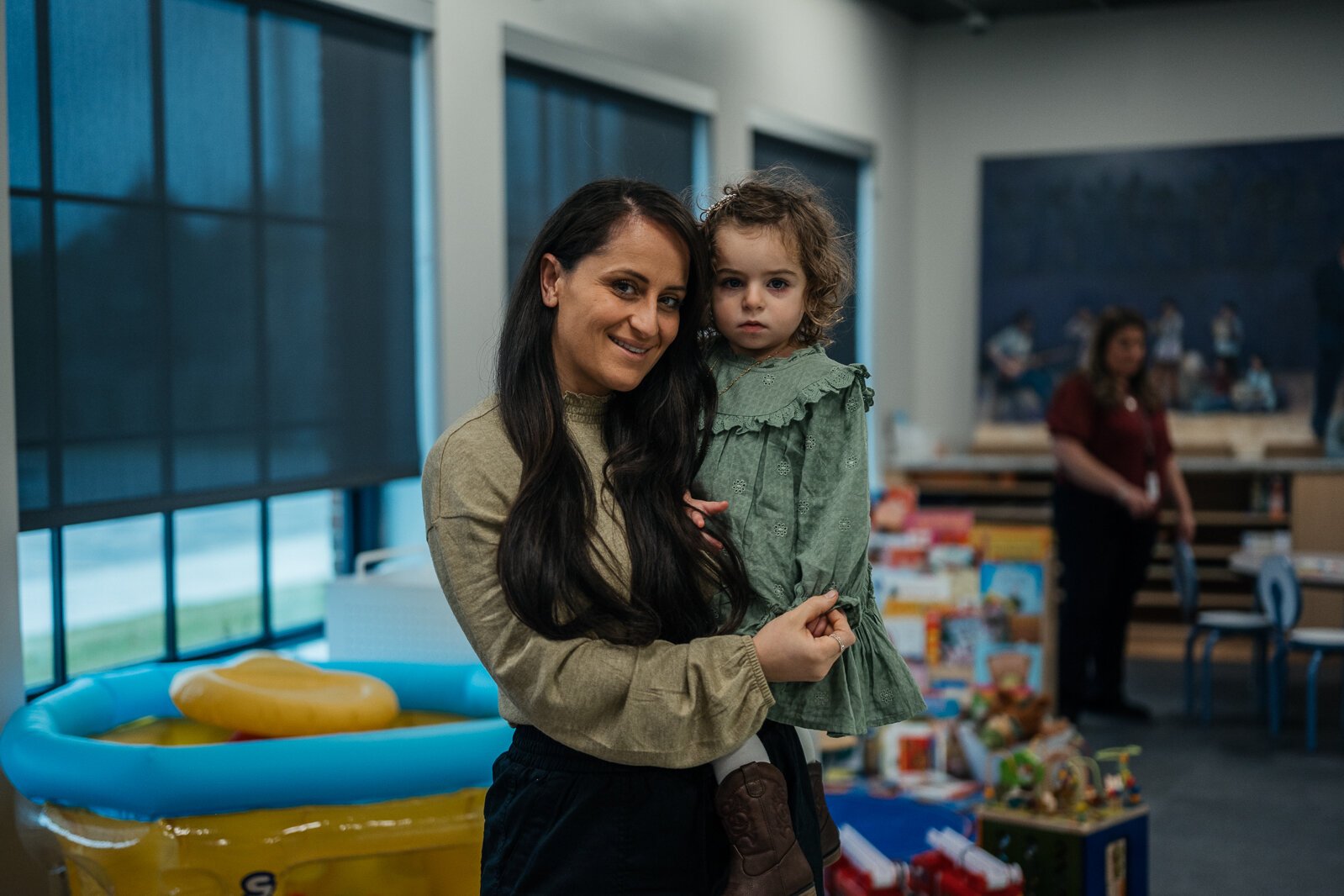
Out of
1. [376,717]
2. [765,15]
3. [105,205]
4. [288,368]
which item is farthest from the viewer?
[765,15]

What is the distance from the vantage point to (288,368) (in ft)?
12.9

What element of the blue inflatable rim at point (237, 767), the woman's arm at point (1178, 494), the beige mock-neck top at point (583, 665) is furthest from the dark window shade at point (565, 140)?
the beige mock-neck top at point (583, 665)

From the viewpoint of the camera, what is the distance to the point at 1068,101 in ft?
28.4

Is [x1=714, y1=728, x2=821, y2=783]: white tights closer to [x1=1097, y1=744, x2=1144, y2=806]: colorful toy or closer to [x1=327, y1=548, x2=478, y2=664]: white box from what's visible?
[x1=327, y1=548, x2=478, y2=664]: white box

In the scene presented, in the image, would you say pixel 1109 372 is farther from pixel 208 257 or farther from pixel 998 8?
pixel 208 257

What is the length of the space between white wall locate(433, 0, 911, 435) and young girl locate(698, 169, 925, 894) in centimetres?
64

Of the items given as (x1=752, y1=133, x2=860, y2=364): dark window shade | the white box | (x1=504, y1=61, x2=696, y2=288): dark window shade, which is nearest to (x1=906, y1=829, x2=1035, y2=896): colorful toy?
the white box

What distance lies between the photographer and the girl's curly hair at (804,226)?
6.22 ft

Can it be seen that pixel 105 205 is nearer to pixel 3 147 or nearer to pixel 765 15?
pixel 3 147

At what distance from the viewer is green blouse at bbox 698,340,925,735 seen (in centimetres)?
174

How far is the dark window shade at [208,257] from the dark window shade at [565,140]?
0.61 meters

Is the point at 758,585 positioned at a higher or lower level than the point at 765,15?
lower

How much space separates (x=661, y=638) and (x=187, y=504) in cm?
232

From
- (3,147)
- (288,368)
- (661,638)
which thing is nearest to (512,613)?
(661,638)
